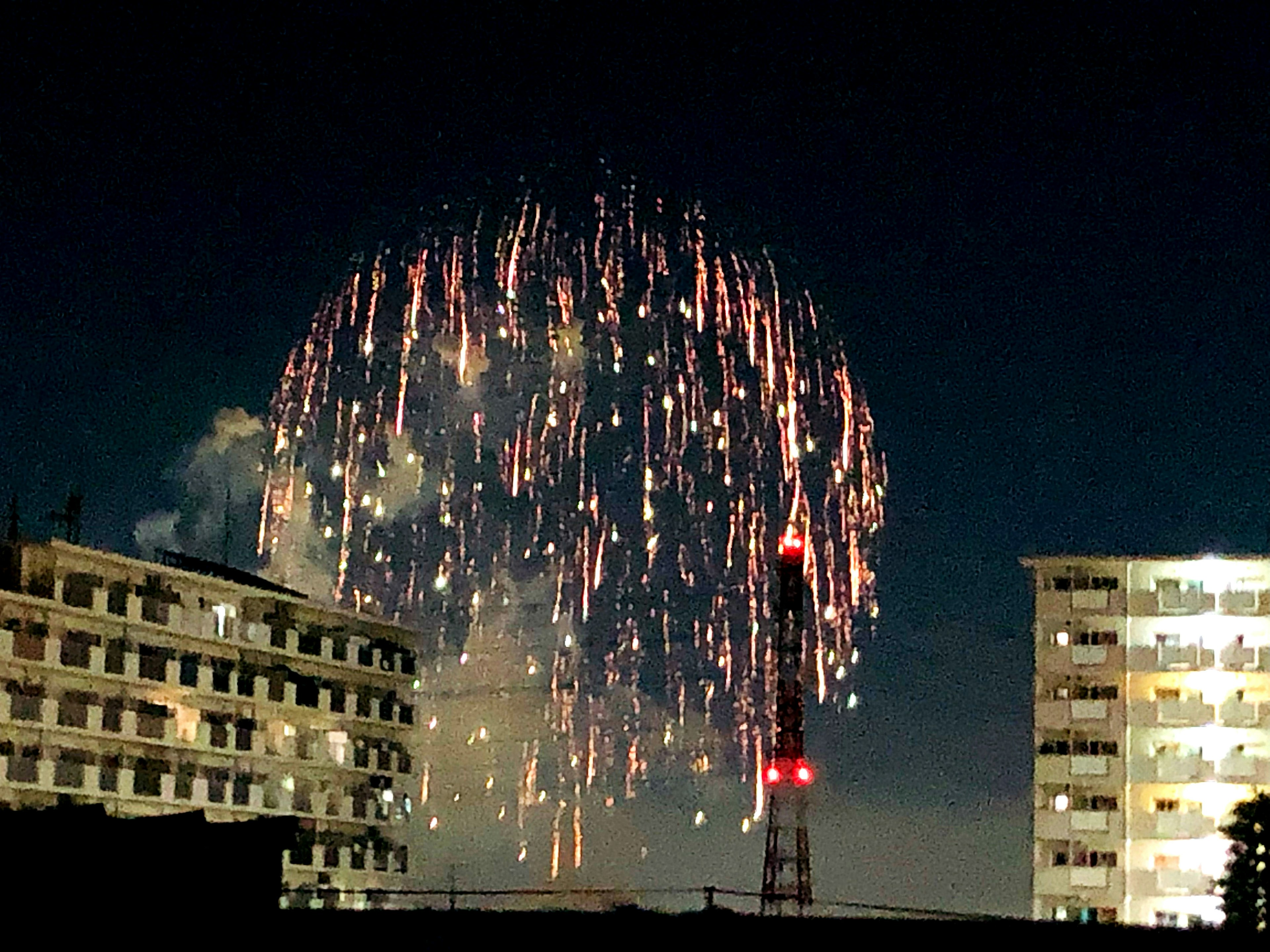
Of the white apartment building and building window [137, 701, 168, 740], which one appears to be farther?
the white apartment building

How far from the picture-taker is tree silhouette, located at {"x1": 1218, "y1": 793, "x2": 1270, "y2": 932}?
51.2 metres

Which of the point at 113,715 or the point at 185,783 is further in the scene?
the point at 185,783

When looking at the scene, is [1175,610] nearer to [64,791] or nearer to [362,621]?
[362,621]

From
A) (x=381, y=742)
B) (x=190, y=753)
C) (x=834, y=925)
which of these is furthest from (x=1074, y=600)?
(x=834, y=925)

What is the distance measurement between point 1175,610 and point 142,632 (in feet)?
100

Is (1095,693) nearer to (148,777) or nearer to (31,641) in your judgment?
(148,777)

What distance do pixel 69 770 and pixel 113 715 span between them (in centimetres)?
238

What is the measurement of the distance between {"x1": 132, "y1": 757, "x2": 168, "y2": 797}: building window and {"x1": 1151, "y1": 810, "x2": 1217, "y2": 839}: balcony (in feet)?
94.6

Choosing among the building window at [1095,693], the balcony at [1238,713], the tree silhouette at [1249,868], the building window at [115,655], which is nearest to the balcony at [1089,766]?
the building window at [1095,693]

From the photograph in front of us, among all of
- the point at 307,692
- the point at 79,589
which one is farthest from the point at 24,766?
the point at 307,692

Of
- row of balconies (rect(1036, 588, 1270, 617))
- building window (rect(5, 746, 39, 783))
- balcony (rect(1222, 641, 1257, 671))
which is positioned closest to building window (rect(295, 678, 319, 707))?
building window (rect(5, 746, 39, 783))

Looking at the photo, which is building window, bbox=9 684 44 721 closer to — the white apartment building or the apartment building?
the apartment building

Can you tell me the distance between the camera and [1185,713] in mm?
70875

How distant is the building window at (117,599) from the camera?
62.6 meters
